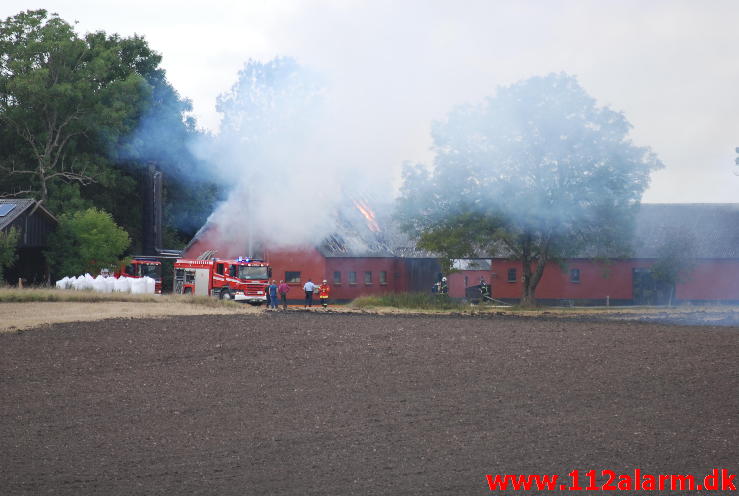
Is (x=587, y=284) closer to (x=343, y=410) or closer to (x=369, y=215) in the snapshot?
(x=369, y=215)

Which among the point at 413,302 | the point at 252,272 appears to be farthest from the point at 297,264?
the point at 413,302

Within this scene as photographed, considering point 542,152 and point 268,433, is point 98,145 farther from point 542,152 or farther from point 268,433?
point 268,433

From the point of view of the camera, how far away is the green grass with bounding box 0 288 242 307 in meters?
39.7

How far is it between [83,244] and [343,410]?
147 feet

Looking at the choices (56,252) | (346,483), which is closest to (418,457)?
(346,483)

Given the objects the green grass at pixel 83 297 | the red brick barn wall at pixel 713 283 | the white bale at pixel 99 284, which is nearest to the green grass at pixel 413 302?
the green grass at pixel 83 297

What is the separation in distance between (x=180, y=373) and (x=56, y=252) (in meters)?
40.5

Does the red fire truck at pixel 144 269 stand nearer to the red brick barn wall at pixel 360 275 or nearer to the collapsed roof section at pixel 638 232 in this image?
the collapsed roof section at pixel 638 232

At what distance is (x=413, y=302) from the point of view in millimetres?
52062

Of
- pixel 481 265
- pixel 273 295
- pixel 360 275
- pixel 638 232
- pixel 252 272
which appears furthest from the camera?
pixel 638 232

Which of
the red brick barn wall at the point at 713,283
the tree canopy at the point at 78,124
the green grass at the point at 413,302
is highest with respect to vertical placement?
the tree canopy at the point at 78,124

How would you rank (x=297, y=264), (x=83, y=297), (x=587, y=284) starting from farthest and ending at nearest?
(x=587, y=284) → (x=297, y=264) → (x=83, y=297)

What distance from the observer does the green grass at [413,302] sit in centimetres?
5112

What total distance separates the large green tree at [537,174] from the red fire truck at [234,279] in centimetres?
987
